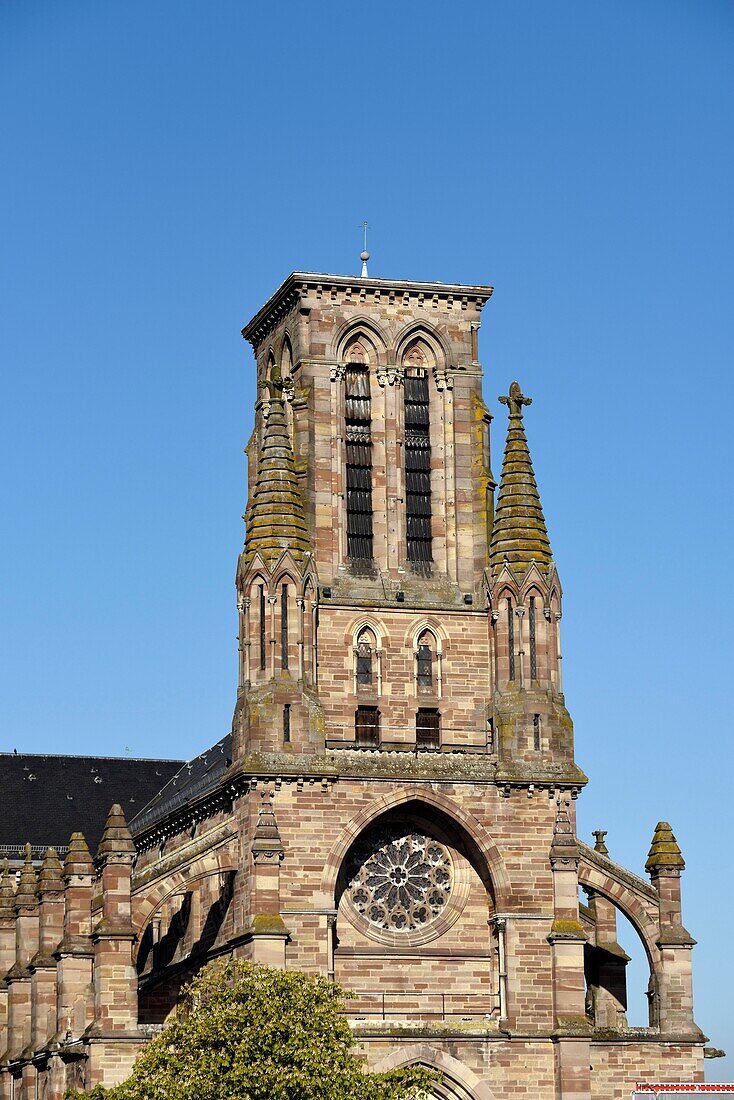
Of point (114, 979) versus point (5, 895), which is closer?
point (114, 979)

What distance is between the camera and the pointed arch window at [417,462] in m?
78.6

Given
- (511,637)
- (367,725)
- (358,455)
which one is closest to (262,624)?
(367,725)

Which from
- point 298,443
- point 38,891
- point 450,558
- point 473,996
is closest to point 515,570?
point 450,558

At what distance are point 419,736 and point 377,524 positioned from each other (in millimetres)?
6724

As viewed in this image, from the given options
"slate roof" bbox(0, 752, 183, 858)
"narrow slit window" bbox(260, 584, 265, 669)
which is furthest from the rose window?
"slate roof" bbox(0, 752, 183, 858)

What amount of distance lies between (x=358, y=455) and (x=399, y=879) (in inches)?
518

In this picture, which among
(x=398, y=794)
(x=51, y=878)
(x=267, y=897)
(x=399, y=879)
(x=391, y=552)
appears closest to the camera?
(x=267, y=897)

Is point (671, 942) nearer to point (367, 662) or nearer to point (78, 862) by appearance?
point (367, 662)

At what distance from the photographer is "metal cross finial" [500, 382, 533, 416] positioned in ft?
256

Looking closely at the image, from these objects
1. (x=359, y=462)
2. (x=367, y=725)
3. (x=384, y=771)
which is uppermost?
(x=359, y=462)

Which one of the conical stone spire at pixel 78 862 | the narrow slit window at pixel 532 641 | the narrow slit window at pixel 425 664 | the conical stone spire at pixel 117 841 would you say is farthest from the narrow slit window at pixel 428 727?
the conical stone spire at pixel 78 862

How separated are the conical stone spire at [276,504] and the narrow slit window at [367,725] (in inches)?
197

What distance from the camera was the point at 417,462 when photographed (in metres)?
79.3

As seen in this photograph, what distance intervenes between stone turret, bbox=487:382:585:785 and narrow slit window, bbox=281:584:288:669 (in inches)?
257
